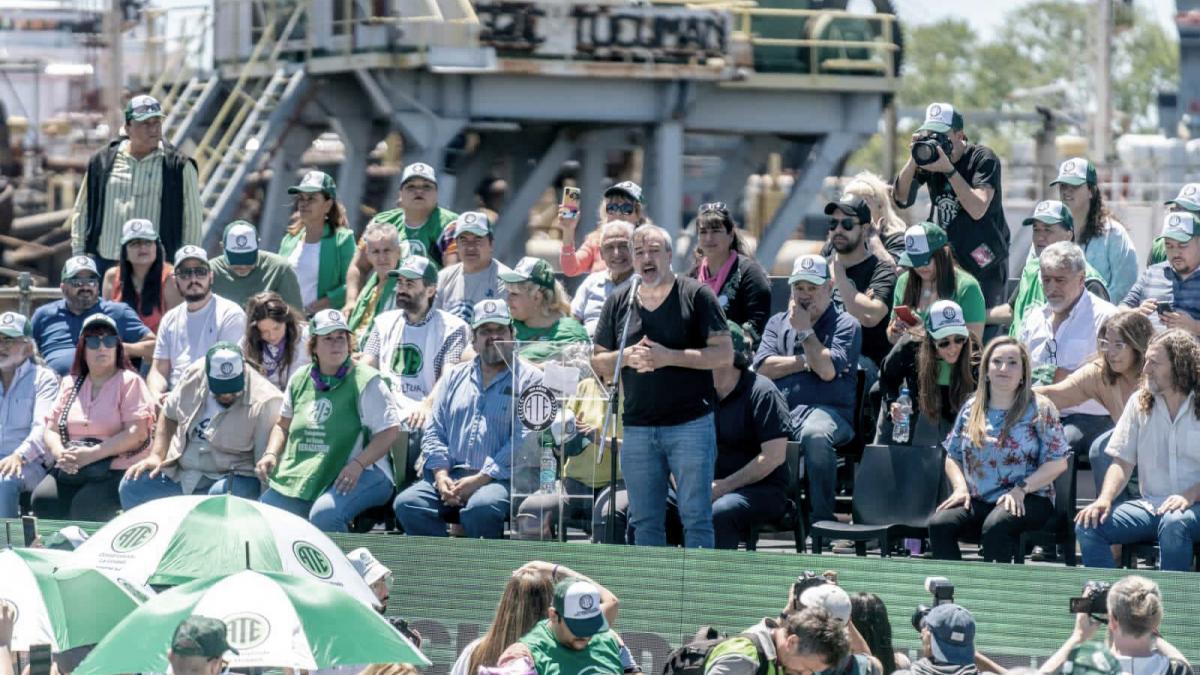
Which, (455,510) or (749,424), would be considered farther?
(455,510)

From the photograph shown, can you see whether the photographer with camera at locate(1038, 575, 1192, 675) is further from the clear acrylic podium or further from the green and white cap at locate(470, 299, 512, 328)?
the green and white cap at locate(470, 299, 512, 328)

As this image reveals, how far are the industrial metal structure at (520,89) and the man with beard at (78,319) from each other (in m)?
10.8

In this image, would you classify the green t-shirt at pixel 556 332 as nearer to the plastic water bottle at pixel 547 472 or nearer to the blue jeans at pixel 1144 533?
the plastic water bottle at pixel 547 472

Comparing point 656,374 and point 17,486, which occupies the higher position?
point 656,374

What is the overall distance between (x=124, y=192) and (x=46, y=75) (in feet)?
76.5

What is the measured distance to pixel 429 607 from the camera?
34.1 ft

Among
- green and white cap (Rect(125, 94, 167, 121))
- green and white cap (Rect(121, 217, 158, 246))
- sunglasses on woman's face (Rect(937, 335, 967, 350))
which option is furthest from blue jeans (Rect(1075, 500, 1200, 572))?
green and white cap (Rect(125, 94, 167, 121))

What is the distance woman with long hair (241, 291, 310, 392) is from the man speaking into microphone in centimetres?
212

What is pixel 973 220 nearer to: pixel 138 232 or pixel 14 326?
pixel 138 232

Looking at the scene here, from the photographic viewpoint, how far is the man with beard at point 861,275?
39.4 feet

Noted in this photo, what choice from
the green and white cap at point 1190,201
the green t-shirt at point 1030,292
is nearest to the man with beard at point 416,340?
the green t-shirt at point 1030,292

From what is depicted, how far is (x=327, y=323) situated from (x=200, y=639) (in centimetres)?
470

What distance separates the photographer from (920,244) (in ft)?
37.3

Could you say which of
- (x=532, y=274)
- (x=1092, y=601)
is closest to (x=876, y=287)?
(x=532, y=274)
